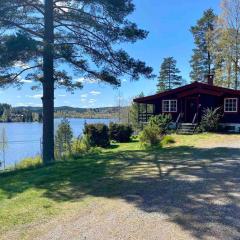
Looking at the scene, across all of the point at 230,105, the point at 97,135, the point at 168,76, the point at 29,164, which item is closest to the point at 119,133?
the point at 97,135

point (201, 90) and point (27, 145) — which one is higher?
point (201, 90)

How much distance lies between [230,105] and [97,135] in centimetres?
939

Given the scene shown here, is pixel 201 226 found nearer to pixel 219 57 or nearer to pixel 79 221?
pixel 79 221

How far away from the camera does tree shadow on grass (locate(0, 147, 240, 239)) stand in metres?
5.03

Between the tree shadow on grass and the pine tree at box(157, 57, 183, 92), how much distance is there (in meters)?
45.3

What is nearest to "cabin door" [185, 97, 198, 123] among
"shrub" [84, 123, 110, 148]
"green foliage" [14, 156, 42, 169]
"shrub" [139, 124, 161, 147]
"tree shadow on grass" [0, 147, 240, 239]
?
"shrub" [84, 123, 110, 148]

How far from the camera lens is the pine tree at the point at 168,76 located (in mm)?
55656

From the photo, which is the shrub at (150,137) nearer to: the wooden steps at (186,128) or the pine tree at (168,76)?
the wooden steps at (186,128)

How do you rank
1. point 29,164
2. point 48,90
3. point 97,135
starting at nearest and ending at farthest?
point 48,90 → point 29,164 → point 97,135

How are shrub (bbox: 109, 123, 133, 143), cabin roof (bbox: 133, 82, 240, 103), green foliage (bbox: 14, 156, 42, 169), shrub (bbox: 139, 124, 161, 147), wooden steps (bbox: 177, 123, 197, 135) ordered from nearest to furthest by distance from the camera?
1. green foliage (bbox: 14, 156, 42, 169)
2. shrub (bbox: 139, 124, 161, 147)
3. wooden steps (bbox: 177, 123, 197, 135)
4. cabin roof (bbox: 133, 82, 240, 103)
5. shrub (bbox: 109, 123, 133, 143)

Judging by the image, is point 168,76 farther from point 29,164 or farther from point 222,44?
Answer: point 29,164

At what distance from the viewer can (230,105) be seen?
23953 millimetres

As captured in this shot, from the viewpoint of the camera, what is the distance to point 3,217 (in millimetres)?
5660

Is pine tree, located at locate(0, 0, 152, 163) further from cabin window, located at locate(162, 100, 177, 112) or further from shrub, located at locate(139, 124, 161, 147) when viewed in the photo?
cabin window, located at locate(162, 100, 177, 112)
